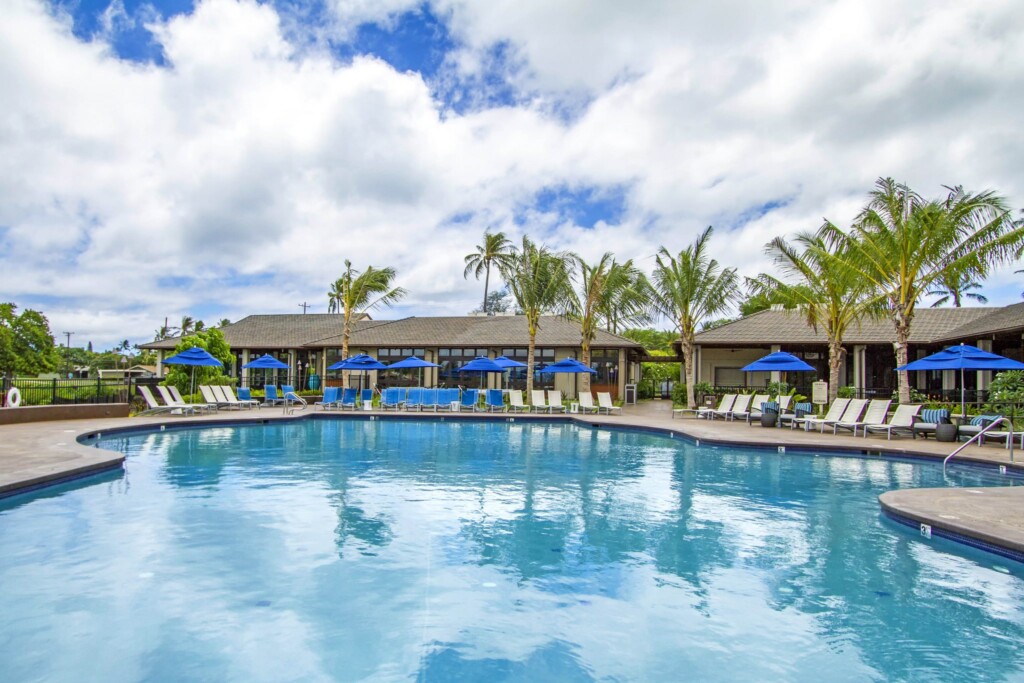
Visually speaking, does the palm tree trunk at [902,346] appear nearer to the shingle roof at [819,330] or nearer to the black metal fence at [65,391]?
the shingle roof at [819,330]

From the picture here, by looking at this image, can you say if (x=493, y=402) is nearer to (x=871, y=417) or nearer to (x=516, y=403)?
(x=516, y=403)

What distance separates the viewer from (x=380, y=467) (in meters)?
10.6

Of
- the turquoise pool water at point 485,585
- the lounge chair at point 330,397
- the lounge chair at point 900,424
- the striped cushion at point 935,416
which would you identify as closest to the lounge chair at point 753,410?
the lounge chair at point 900,424

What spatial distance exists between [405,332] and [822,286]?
→ 19.0 metres

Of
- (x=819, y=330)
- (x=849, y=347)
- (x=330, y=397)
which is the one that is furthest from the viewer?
(x=819, y=330)

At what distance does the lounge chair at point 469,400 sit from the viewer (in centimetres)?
2194

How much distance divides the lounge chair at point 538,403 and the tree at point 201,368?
11.6m

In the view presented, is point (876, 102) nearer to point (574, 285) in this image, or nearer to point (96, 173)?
point (574, 285)

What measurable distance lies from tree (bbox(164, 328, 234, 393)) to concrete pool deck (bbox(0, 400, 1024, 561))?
4860 mm

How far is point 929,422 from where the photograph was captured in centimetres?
1431

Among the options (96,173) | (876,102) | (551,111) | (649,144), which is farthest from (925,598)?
(96,173)

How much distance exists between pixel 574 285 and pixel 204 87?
14.2 meters

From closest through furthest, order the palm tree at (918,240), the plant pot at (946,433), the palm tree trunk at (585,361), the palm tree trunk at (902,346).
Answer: the plant pot at (946,433) < the palm tree at (918,240) < the palm tree trunk at (902,346) < the palm tree trunk at (585,361)

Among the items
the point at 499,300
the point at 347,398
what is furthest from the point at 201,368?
the point at 499,300
